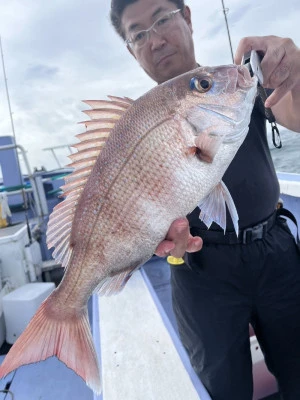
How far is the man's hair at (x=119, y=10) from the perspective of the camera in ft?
5.76

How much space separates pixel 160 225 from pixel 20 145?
3.69m

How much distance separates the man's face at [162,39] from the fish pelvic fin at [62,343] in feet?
4.55

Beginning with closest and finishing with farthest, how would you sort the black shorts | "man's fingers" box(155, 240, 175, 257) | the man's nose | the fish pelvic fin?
the fish pelvic fin
"man's fingers" box(155, 240, 175, 257)
the black shorts
the man's nose

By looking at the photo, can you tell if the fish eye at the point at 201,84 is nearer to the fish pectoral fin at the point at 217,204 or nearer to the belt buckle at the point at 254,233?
the fish pectoral fin at the point at 217,204

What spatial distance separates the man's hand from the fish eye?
49 cm

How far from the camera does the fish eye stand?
1.12 m

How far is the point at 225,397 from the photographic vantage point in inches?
61.1

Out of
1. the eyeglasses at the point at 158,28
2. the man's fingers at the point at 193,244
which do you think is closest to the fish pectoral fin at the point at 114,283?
the man's fingers at the point at 193,244

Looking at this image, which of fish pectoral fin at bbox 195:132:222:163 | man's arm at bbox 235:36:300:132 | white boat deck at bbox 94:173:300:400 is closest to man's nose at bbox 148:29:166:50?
man's arm at bbox 235:36:300:132

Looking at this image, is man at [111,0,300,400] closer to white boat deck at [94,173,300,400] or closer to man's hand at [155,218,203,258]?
white boat deck at [94,173,300,400]

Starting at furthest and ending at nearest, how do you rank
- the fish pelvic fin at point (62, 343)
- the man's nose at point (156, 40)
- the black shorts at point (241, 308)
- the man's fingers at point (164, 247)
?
the man's nose at point (156, 40)
the black shorts at point (241, 308)
the man's fingers at point (164, 247)
the fish pelvic fin at point (62, 343)

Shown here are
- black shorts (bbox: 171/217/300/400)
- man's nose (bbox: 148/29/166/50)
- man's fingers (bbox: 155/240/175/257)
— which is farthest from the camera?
man's nose (bbox: 148/29/166/50)

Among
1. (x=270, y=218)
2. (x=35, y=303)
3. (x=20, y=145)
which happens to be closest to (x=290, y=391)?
(x=270, y=218)

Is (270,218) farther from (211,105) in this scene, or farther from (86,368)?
(86,368)
